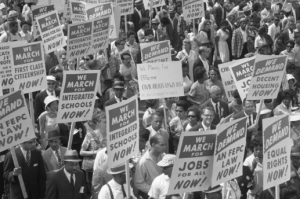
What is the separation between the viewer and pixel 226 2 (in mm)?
29031

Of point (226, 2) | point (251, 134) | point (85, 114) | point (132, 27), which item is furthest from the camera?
point (226, 2)

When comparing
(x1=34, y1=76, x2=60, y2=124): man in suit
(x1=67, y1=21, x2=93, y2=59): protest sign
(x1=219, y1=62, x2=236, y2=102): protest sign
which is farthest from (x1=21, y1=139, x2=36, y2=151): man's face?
(x1=67, y1=21, x2=93, y2=59): protest sign

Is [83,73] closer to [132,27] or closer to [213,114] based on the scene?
[213,114]

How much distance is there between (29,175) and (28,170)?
74 mm

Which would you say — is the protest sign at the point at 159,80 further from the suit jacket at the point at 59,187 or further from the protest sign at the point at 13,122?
the suit jacket at the point at 59,187

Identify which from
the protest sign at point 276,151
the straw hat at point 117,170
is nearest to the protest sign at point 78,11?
the straw hat at point 117,170

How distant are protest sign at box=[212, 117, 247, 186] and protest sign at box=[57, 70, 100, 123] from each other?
10.4 feet

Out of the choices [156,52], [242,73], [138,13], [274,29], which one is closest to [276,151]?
[242,73]

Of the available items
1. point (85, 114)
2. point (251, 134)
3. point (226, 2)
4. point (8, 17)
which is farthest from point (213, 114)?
point (226, 2)

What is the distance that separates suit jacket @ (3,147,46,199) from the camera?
11812mm

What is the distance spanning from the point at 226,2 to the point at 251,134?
15.3 m

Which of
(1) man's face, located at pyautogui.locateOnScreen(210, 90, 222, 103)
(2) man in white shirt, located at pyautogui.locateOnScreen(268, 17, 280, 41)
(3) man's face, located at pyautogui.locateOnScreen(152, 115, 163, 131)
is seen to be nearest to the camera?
(3) man's face, located at pyautogui.locateOnScreen(152, 115, 163, 131)

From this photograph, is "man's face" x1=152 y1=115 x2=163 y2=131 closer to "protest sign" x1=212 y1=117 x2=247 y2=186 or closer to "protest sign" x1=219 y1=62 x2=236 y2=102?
"protest sign" x1=212 y1=117 x2=247 y2=186

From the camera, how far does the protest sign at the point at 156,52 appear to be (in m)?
16.6
